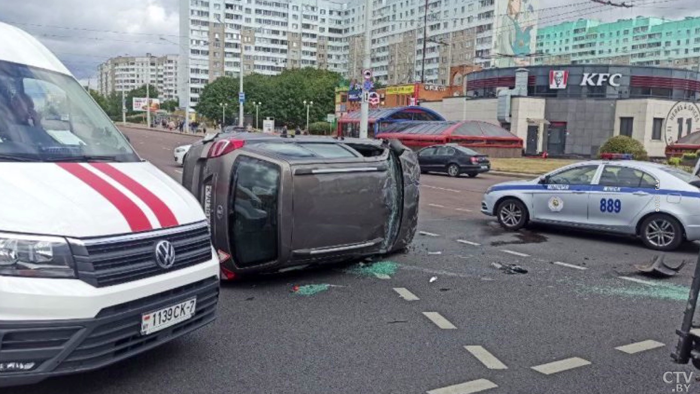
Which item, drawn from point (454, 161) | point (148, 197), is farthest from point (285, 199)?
point (454, 161)

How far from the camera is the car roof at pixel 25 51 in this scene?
4.60m

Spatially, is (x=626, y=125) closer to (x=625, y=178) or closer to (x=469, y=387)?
(x=625, y=178)

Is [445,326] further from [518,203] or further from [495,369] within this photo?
[518,203]

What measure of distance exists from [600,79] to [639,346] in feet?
140

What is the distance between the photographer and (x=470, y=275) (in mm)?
7219

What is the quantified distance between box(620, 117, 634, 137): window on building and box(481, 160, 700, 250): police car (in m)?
35.8

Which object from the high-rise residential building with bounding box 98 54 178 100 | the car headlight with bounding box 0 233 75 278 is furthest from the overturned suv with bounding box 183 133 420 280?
the high-rise residential building with bounding box 98 54 178 100

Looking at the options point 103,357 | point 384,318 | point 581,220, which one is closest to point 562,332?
point 384,318

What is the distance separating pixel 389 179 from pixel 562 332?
113 inches

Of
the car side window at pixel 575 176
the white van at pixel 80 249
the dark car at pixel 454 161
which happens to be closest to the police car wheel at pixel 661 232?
the car side window at pixel 575 176

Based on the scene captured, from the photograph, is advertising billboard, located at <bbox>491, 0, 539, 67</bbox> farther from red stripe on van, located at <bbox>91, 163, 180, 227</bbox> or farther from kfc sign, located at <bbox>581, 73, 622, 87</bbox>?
red stripe on van, located at <bbox>91, 163, 180, 227</bbox>

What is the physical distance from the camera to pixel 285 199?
6.04m

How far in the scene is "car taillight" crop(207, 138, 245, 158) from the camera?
20.4 ft

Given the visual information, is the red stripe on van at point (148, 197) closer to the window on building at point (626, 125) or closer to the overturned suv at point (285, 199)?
the overturned suv at point (285, 199)
